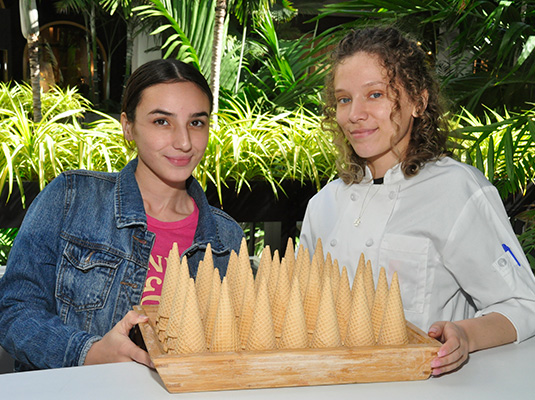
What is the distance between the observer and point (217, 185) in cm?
264

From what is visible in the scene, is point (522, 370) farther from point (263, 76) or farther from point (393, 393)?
point (263, 76)

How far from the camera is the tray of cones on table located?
0.69 meters

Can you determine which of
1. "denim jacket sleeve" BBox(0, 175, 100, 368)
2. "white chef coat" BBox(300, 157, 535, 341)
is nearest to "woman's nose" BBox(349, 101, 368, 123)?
"white chef coat" BBox(300, 157, 535, 341)

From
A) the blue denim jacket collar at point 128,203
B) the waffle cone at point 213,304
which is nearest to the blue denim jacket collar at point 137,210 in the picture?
the blue denim jacket collar at point 128,203

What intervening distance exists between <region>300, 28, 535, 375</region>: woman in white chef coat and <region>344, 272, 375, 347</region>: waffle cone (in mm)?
325

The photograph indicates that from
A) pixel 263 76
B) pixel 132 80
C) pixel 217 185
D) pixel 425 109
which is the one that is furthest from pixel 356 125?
pixel 263 76

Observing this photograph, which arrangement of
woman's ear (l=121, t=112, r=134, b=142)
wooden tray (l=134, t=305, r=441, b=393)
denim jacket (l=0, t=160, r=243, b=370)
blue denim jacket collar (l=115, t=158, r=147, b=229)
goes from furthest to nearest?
woman's ear (l=121, t=112, r=134, b=142), blue denim jacket collar (l=115, t=158, r=147, b=229), denim jacket (l=0, t=160, r=243, b=370), wooden tray (l=134, t=305, r=441, b=393)

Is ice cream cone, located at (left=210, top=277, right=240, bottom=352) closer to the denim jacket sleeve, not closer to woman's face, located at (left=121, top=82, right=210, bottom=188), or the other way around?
the denim jacket sleeve

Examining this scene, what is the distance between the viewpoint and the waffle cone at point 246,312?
81 centimetres

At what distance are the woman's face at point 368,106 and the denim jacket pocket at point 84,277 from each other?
680mm

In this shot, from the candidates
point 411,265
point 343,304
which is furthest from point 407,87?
point 343,304

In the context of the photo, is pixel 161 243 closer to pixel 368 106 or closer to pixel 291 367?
pixel 368 106

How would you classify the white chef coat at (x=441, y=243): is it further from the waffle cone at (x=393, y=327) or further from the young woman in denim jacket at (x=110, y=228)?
the young woman in denim jacket at (x=110, y=228)

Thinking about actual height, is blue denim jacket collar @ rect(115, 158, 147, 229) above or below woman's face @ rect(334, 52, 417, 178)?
below
